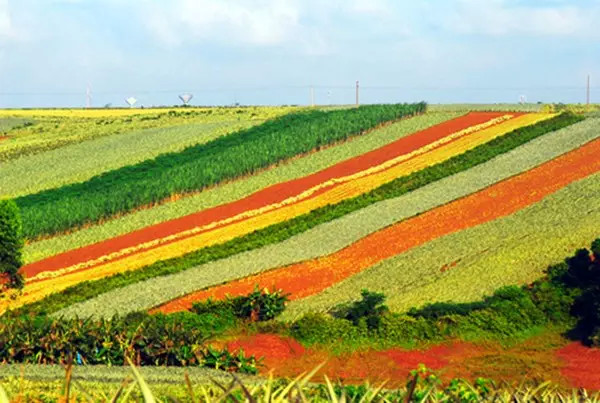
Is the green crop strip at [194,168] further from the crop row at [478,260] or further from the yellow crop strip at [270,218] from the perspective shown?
the crop row at [478,260]

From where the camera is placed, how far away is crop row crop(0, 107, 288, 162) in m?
71.3

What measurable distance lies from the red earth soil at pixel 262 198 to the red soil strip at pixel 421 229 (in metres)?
8.06

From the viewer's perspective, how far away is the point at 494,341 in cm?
2764

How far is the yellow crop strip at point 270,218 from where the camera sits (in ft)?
120

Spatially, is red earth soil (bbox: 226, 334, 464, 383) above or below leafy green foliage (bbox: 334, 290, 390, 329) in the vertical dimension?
below

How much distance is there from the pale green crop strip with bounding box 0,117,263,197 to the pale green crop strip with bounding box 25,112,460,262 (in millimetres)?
9694

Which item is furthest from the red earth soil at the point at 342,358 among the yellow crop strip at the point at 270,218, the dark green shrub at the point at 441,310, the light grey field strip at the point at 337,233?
the yellow crop strip at the point at 270,218

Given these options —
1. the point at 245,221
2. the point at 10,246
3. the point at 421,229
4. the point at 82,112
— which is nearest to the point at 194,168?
the point at 245,221

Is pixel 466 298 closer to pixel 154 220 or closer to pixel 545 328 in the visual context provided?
pixel 545 328

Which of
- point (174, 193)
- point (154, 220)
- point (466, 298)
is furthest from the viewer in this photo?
point (174, 193)

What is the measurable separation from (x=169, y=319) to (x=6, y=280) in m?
10.4

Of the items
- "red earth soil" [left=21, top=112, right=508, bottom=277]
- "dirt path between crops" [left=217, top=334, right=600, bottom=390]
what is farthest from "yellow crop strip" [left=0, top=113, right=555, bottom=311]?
"dirt path between crops" [left=217, top=334, right=600, bottom=390]

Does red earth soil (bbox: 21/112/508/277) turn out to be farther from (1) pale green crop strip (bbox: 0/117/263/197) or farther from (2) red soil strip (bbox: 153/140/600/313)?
(1) pale green crop strip (bbox: 0/117/263/197)

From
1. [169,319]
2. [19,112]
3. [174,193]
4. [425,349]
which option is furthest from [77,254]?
[19,112]
